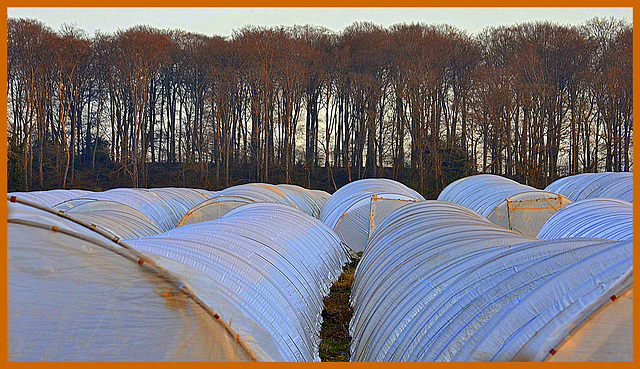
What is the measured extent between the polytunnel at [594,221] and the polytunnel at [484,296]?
8.77ft

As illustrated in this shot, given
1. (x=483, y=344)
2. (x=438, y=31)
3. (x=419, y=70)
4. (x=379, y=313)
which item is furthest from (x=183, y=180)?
(x=483, y=344)

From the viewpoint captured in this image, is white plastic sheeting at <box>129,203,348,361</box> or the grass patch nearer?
white plastic sheeting at <box>129,203,348,361</box>

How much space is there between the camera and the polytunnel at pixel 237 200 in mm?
13602

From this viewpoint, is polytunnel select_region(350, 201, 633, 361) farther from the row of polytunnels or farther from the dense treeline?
the dense treeline

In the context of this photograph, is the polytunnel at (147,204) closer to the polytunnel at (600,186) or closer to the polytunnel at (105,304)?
the polytunnel at (105,304)

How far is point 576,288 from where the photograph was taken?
119 inches

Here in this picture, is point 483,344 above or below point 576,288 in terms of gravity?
below

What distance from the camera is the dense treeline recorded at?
31.0 meters

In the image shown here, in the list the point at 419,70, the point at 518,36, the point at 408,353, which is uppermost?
the point at 518,36

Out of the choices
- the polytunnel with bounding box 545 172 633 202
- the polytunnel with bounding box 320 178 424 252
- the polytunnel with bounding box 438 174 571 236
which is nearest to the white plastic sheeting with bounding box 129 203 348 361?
the polytunnel with bounding box 320 178 424 252

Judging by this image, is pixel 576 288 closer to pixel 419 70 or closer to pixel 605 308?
pixel 605 308

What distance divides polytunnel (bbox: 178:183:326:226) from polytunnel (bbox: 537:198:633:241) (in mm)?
7457

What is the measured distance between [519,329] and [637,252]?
86 cm

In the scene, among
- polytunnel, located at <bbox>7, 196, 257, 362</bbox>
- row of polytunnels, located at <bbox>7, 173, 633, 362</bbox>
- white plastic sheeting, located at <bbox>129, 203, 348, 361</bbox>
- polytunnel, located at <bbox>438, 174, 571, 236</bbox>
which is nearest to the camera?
row of polytunnels, located at <bbox>7, 173, 633, 362</bbox>
